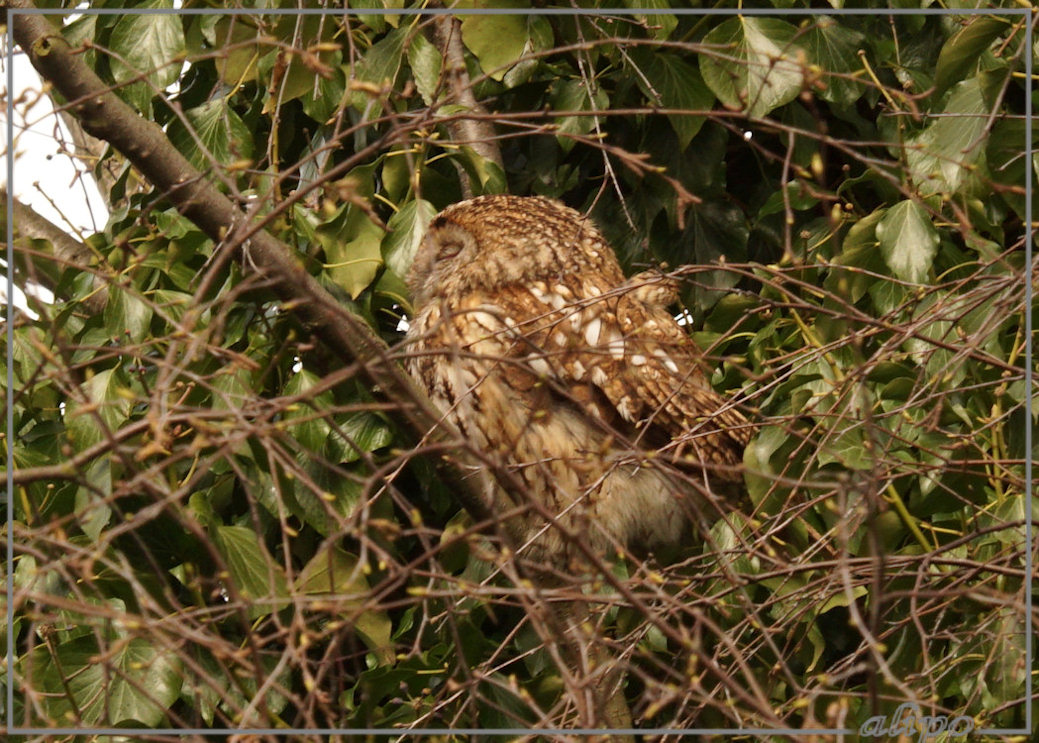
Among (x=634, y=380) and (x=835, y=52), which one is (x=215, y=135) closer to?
(x=634, y=380)

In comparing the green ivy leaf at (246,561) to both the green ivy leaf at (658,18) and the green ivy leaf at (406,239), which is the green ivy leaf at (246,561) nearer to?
the green ivy leaf at (406,239)

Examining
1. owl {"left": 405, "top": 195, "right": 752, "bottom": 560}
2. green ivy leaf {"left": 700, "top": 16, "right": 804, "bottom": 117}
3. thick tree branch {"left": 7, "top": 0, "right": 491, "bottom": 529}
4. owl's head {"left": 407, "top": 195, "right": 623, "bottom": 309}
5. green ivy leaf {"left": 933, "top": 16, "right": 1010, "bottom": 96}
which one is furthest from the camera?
owl's head {"left": 407, "top": 195, "right": 623, "bottom": 309}

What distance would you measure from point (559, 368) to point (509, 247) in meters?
0.25

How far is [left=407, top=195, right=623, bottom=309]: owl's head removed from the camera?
1.85m

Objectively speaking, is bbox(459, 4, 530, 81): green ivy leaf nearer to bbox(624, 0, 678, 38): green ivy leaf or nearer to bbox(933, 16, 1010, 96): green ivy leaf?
bbox(624, 0, 678, 38): green ivy leaf

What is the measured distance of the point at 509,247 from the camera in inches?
73.0

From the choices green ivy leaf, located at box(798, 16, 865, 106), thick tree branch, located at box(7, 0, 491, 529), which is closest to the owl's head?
green ivy leaf, located at box(798, 16, 865, 106)

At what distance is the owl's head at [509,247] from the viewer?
6.07ft

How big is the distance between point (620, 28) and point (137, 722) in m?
1.18

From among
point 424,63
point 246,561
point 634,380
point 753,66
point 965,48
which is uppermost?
point 424,63

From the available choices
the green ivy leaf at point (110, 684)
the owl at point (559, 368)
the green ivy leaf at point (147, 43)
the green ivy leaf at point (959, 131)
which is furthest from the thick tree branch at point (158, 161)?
the green ivy leaf at point (959, 131)

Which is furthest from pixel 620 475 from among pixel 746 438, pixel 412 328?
pixel 412 328

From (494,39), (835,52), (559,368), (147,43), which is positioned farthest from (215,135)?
(835,52)

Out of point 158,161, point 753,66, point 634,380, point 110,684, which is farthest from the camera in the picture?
point 634,380
